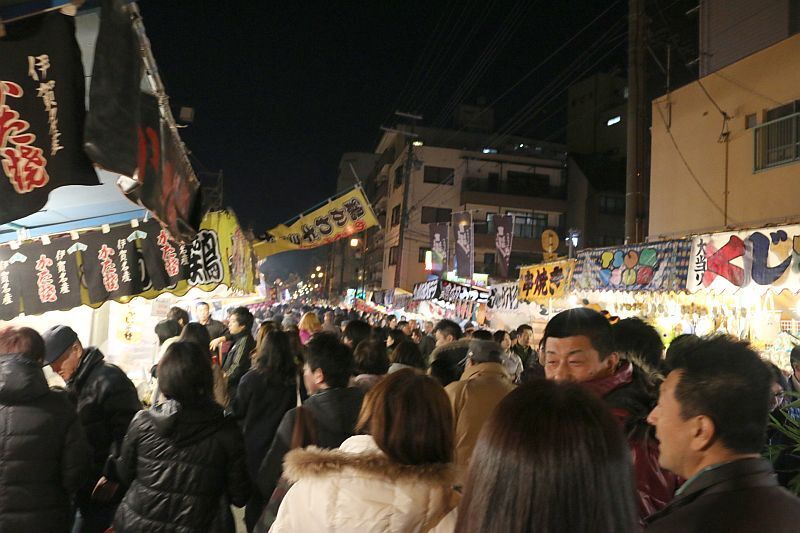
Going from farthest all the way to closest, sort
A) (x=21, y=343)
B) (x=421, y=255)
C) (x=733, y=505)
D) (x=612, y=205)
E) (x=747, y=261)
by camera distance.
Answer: (x=421, y=255) < (x=612, y=205) < (x=747, y=261) < (x=21, y=343) < (x=733, y=505)

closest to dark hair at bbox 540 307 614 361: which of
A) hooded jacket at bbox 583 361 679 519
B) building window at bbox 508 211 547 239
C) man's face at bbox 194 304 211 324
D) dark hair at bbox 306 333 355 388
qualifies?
hooded jacket at bbox 583 361 679 519

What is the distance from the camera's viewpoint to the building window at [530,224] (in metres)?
40.9

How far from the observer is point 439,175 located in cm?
4391

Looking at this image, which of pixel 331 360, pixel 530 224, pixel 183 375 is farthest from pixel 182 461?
pixel 530 224

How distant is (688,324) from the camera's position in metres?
10.4

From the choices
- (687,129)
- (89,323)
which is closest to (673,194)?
(687,129)

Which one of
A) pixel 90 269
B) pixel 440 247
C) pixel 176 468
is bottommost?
pixel 176 468

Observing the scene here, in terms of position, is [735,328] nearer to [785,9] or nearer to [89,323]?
[785,9]

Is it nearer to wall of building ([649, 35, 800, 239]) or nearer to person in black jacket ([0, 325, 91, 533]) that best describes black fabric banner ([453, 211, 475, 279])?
wall of building ([649, 35, 800, 239])

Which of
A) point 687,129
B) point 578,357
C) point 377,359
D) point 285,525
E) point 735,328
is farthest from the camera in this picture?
point 687,129

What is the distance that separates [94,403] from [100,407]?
6cm

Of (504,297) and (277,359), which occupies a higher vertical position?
(504,297)

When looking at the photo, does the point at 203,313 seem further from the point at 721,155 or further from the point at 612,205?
the point at 612,205

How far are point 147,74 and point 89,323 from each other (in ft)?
18.1
